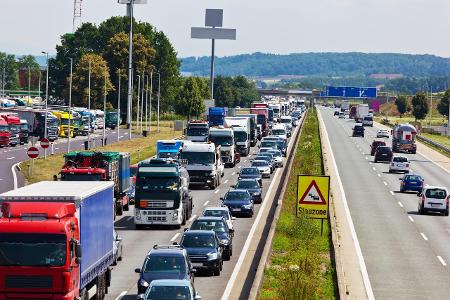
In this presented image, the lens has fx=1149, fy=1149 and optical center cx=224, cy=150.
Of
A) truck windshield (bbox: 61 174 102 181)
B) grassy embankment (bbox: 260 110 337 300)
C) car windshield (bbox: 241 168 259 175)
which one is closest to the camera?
grassy embankment (bbox: 260 110 337 300)

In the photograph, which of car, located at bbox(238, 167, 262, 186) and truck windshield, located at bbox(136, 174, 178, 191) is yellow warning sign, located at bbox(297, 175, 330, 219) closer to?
truck windshield, located at bbox(136, 174, 178, 191)

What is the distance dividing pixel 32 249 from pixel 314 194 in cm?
1386

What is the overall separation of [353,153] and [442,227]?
62024 mm

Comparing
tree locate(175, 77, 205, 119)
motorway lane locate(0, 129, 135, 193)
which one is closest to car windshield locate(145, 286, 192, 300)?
motorway lane locate(0, 129, 135, 193)

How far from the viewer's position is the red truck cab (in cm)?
2592

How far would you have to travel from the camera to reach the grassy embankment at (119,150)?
7626cm

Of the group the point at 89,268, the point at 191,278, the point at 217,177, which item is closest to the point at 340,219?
the point at 217,177

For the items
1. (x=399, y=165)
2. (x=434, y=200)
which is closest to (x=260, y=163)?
(x=399, y=165)

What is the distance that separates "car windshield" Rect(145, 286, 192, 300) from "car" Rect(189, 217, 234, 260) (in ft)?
46.0

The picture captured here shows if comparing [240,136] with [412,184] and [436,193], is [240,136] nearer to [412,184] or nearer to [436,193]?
[412,184]

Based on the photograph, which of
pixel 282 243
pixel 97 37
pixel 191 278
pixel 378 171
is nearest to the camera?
pixel 191 278

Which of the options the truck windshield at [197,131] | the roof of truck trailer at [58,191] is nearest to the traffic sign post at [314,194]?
the roof of truck trailer at [58,191]

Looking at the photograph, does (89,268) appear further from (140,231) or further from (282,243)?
(140,231)

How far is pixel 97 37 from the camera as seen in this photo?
652 feet
